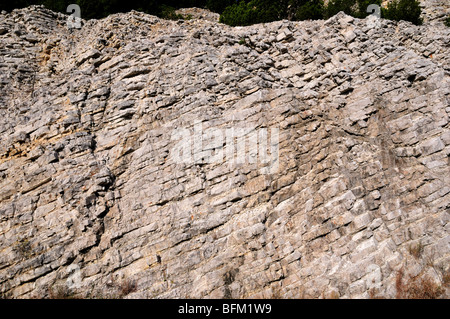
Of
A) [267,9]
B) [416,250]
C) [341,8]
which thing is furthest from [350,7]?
[416,250]

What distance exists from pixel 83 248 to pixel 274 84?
763 centimetres

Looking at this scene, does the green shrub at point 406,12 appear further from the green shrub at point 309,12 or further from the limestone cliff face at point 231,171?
the green shrub at point 309,12

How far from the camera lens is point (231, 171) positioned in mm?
9578

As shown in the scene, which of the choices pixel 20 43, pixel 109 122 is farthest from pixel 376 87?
pixel 20 43

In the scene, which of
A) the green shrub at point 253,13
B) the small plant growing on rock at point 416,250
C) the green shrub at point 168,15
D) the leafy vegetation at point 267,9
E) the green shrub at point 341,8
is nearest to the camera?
the small plant growing on rock at point 416,250

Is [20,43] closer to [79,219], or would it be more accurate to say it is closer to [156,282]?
[79,219]

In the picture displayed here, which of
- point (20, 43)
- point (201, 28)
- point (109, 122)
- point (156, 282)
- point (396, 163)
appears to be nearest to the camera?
point (156, 282)

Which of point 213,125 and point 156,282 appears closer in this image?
point 156,282

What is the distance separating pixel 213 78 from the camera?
37.2ft

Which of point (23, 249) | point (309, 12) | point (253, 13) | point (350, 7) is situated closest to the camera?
point (23, 249)

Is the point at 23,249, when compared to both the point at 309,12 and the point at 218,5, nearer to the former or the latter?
the point at 309,12

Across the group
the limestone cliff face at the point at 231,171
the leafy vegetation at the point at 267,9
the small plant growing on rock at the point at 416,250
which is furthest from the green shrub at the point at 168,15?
the small plant growing on rock at the point at 416,250

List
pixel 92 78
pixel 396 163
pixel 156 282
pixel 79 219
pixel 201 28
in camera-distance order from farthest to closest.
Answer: pixel 201 28, pixel 92 78, pixel 396 163, pixel 79 219, pixel 156 282

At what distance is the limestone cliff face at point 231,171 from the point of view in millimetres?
8539
